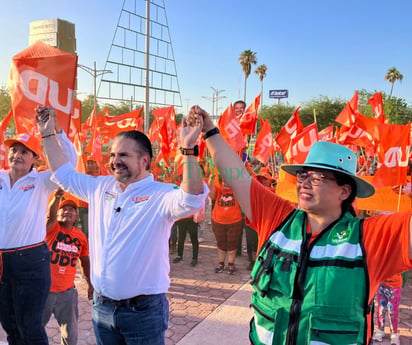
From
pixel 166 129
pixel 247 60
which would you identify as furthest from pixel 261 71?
pixel 166 129

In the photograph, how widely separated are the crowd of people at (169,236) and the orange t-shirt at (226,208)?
3.15 metres

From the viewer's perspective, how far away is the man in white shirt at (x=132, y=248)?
6.38 ft

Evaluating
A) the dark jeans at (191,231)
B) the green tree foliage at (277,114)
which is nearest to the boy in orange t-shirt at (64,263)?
the dark jeans at (191,231)

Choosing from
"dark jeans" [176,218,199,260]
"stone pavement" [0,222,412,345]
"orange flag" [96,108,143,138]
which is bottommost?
"stone pavement" [0,222,412,345]

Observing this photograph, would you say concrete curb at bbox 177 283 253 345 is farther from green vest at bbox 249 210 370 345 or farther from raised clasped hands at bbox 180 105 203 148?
raised clasped hands at bbox 180 105 203 148

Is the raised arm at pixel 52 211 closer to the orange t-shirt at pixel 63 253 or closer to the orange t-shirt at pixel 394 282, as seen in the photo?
Answer: the orange t-shirt at pixel 63 253

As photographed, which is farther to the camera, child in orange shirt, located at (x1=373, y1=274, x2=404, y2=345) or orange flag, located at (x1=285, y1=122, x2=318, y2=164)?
orange flag, located at (x1=285, y1=122, x2=318, y2=164)

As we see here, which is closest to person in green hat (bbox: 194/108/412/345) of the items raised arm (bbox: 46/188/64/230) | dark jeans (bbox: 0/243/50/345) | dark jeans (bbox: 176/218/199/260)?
dark jeans (bbox: 0/243/50/345)

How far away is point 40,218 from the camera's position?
276 cm

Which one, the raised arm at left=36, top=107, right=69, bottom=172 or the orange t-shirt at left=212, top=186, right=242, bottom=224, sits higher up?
the raised arm at left=36, top=107, right=69, bottom=172

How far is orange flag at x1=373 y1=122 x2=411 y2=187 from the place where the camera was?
180 inches

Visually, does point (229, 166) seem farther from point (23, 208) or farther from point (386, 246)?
point (23, 208)

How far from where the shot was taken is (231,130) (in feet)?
20.0

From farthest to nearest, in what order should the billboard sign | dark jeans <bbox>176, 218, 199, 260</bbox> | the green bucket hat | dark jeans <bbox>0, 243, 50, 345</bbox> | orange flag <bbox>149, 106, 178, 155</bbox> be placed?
the billboard sign → orange flag <bbox>149, 106, 178, 155</bbox> → dark jeans <bbox>176, 218, 199, 260</bbox> → dark jeans <bbox>0, 243, 50, 345</bbox> → the green bucket hat
